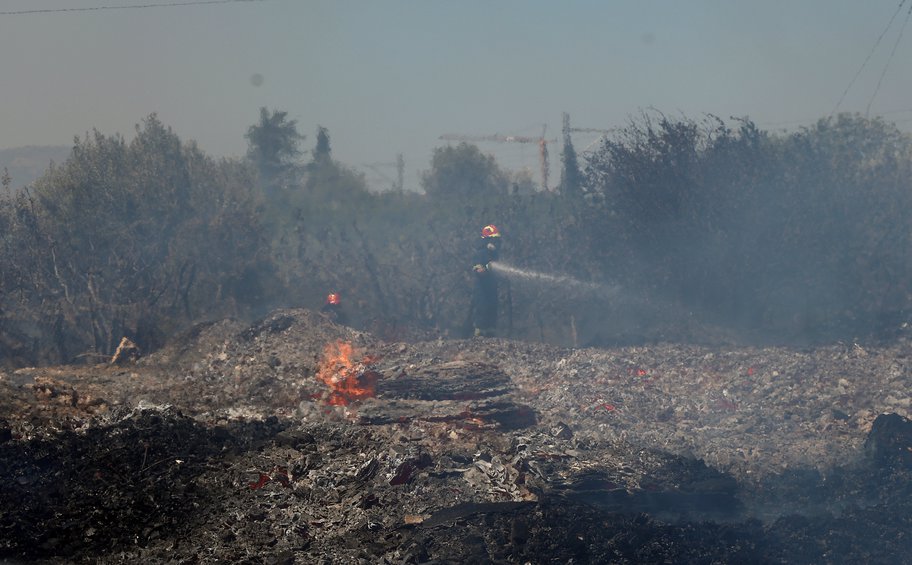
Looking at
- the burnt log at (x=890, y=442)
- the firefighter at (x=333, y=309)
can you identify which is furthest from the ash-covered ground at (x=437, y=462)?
the firefighter at (x=333, y=309)

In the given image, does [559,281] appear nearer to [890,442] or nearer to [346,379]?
[346,379]

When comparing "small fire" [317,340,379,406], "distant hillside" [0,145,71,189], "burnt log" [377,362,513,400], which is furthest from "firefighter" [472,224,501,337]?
"distant hillside" [0,145,71,189]

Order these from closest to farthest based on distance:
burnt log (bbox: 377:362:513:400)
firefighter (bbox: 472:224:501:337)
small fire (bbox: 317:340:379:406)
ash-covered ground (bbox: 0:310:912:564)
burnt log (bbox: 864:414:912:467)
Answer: ash-covered ground (bbox: 0:310:912:564), burnt log (bbox: 864:414:912:467), small fire (bbox: 317:340:379:406), burnt log (bbox: 377:362:513:400), firefighter (bbox: 472:224:501:337)

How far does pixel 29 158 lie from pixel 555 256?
323 feet

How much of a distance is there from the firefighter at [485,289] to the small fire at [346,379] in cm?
642

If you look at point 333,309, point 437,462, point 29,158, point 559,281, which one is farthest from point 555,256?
point 29,158

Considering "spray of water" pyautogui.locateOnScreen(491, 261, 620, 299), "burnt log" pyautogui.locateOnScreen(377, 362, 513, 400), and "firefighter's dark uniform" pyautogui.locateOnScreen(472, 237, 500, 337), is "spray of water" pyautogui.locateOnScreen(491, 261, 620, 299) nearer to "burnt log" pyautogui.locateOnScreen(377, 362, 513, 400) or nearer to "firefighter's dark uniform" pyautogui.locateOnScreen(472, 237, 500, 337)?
"firefighter's dark uniform" pyautogui.locateOnScreen(472, 237, 500, 337)

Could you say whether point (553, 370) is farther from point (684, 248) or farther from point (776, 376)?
point (684, 248)

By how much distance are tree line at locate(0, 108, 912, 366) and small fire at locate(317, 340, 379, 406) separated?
617 centimetres

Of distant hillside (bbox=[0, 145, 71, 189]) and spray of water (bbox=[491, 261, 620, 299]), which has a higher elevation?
distant hillside (bbox=[0, 145, 71, 189])

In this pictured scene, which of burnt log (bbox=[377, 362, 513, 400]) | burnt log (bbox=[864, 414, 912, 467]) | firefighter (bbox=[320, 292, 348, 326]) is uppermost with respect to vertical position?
firefighter (bbox=[320, 292, 348, 326])

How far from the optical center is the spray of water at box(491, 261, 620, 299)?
2350 centimetres

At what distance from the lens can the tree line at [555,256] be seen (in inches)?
761

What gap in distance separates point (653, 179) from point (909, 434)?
1295cm
